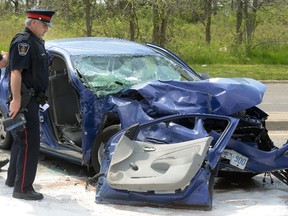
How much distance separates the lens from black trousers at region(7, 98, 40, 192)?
5.30 m

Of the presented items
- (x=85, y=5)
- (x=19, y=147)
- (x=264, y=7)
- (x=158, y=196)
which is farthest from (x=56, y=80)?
(x=264, y=7)

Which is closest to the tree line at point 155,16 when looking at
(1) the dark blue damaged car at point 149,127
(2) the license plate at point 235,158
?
(1) the dark blue damaged car at point 149,127

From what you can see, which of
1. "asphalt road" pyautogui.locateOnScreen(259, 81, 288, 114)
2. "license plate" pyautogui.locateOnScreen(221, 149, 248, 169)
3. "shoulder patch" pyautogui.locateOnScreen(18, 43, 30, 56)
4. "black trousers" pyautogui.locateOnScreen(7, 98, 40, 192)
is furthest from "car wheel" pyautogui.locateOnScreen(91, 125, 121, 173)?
"asphalt road" pyautogui.locateOnScreen(259, 81, 288, 114)

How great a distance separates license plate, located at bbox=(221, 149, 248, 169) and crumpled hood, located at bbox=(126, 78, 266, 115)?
1.23ft

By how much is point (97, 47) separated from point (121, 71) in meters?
0.64

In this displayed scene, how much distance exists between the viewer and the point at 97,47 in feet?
23.6

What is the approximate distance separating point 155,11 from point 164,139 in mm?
16970

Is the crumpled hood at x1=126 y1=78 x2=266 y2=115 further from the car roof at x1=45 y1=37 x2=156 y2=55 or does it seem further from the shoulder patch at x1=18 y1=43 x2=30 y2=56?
the shoulder patch at x1=18 y1=43 x2=30 y2=56

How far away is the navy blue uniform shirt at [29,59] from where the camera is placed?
510 centimetres

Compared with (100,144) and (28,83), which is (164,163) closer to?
(100,144)

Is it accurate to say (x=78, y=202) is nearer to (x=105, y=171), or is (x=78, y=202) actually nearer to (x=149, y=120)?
(x=105, y=171)

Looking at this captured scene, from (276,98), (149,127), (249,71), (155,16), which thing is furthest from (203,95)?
(155,16)

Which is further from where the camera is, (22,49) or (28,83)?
(28,83)

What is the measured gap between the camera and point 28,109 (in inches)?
207
